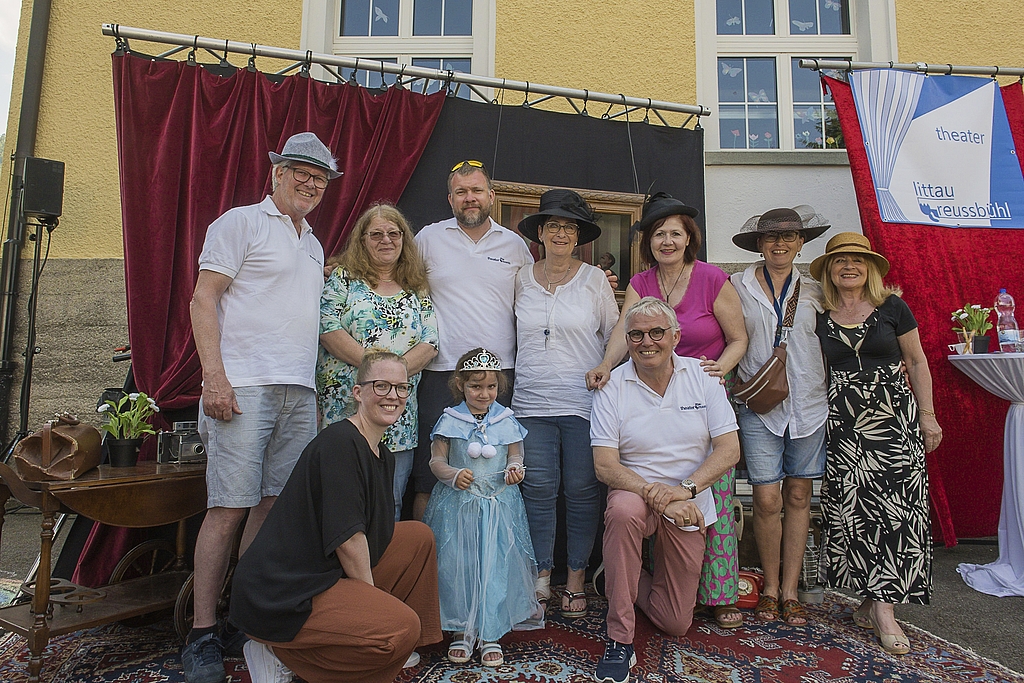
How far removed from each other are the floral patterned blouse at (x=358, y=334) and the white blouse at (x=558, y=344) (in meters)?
0.49

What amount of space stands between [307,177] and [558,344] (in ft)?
4.21

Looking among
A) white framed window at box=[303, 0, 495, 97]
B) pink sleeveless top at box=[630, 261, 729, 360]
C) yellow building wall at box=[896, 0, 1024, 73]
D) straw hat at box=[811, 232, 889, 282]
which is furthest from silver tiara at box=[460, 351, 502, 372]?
yellow building wall at box=[896, 0, 1024, 73]

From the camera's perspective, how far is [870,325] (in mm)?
2910

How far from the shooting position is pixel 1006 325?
12.2 ft

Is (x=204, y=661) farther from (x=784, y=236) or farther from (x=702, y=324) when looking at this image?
(x=784, y=236)

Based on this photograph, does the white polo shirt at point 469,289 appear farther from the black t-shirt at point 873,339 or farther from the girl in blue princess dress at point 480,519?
the black t-shirt at point 873,339

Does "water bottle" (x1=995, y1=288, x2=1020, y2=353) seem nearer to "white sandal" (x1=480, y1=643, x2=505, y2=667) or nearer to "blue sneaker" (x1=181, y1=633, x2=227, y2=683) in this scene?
"white sandal" (x1=480, y1=643, x2=505, y2=667)

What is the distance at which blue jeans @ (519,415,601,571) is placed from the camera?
117 inches

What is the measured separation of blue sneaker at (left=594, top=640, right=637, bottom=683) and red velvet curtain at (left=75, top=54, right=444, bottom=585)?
86.1 inches

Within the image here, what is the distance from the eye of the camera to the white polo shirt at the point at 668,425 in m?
2.74

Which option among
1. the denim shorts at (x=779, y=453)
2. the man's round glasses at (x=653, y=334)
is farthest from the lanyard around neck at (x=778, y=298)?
the man's round glasses at (x=653, y=334)

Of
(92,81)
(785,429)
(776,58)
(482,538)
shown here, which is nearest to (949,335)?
(785,429)

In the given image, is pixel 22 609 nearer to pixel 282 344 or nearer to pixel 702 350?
pixel 282 344

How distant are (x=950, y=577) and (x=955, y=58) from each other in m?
3.71
